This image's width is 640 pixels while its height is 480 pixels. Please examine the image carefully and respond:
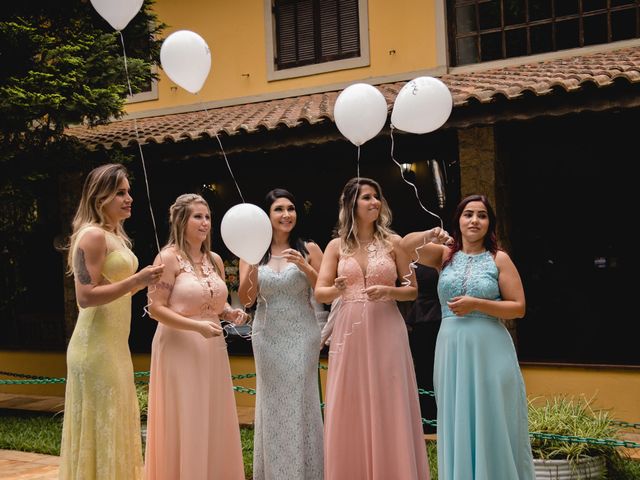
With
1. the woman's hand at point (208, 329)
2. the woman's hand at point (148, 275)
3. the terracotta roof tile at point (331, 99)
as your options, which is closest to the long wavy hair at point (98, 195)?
the woman's hand at point (148, 275)

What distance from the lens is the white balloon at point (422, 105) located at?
5332 millimetres

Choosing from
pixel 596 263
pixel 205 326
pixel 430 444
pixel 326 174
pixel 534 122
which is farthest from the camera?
pixel 326 174

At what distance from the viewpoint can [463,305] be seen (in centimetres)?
486

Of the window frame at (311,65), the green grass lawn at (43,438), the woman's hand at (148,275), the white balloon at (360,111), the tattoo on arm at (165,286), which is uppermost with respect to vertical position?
the window frame at (311,65)

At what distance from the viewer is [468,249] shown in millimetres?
5133

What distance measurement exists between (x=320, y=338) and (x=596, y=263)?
16.9 ft

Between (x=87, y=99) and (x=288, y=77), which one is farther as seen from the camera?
(x=288, y=77)

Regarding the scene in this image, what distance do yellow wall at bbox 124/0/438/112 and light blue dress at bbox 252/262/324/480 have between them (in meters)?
6.34

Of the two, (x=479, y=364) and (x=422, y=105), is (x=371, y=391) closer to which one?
(x=479, y=364)

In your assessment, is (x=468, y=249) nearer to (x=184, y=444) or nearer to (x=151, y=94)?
(x=184, y=444)

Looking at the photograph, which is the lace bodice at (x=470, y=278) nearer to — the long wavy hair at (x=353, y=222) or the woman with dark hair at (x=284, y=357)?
the long wavy hair at (x=353, y=222)

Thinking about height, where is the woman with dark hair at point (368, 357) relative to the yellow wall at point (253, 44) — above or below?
below

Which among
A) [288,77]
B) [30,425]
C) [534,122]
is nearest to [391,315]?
[534,122]

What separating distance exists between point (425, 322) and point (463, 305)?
2.88 meters
